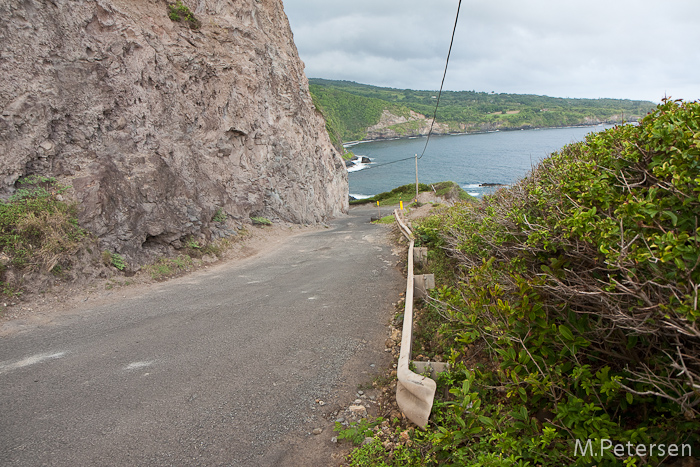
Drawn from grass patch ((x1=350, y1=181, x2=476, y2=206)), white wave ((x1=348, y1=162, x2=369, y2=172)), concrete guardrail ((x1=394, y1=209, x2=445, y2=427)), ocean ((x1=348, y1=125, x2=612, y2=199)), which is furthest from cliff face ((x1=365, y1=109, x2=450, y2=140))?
concrete guardrail ((x1=394, y1=209, x2=445, y2=427))

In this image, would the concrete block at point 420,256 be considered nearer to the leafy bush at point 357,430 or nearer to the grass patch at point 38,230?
the leafy bush at point 357,430

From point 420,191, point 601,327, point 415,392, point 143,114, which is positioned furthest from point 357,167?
point 601,327

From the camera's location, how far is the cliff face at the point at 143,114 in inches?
431

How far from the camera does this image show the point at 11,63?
10.6 metres

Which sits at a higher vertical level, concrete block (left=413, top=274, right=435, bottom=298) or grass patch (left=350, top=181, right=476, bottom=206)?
concrete block (left=413, top=274, right=435, bottom=298)

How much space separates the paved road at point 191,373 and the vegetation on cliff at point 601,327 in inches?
58.9

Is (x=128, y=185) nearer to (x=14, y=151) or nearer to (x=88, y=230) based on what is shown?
(x=88, y=230)

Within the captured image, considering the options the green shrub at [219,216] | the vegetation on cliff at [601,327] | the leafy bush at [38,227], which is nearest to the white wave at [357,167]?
the green shrub at [219,216]

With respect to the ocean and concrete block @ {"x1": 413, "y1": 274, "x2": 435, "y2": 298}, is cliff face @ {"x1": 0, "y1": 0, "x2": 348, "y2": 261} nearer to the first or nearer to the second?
concrete block @ {"x1": 413, "y1": 274, "x2": 435, "y2": 298}

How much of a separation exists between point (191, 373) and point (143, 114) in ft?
35.8

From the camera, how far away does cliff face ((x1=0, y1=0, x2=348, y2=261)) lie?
1095cm

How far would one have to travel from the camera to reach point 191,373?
561 cm

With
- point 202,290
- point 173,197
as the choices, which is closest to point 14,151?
point 173,197

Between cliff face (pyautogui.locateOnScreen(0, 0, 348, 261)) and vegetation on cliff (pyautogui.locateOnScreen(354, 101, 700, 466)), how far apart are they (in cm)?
1077
